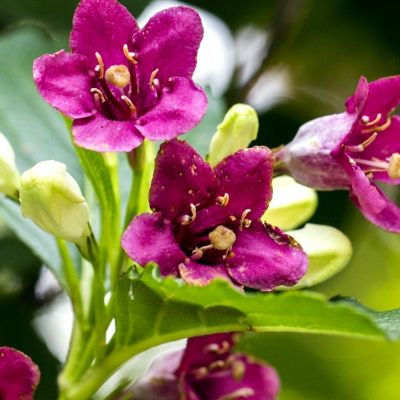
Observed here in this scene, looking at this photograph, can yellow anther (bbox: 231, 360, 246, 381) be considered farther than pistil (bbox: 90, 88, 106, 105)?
Yes

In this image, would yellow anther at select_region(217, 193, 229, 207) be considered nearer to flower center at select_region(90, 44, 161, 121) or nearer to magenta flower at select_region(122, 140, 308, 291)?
magenta flower at select_region(122, 140, 308, 291)

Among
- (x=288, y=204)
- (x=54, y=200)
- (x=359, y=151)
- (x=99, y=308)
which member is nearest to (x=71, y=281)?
(x=99, y=308)

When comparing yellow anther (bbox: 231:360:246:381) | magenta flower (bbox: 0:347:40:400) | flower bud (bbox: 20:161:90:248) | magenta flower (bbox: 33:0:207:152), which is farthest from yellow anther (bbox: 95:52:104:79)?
yellow anther (bbox: 231:360:246:381)

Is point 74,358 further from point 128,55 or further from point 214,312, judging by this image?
point 128,55

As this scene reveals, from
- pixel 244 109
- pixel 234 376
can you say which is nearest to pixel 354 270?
pixel 234 376

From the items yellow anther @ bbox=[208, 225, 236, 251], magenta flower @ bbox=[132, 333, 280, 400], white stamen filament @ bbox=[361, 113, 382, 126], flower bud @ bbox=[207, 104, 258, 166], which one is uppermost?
white stamen filament @ bbox=[361, 113, 382, 126]

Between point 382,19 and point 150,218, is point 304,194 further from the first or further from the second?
point 382,19
